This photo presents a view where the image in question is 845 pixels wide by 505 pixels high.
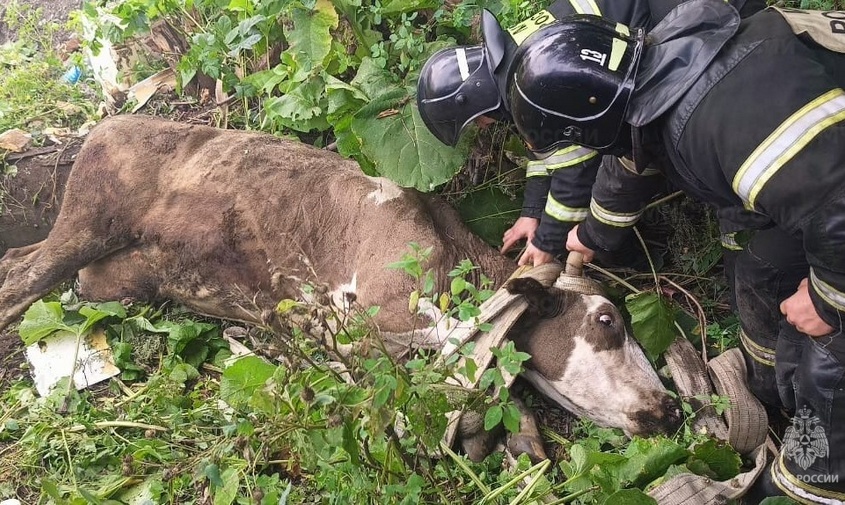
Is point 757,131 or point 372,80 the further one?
point 372,80

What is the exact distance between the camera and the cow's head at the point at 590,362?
2.88 meters

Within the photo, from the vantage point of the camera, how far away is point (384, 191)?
3793mm

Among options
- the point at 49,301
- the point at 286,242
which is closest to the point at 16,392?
the point at 49,301

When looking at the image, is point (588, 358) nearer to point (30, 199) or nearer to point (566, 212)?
point (566, 212)

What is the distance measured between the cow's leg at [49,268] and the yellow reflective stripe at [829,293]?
3.69 metres

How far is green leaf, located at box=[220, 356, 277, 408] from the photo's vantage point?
290 cm

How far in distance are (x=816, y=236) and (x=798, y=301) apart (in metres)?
0.49

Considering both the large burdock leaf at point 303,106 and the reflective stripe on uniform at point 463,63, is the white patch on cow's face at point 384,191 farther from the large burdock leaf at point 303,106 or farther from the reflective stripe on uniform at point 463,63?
the reflective stripe on uniform at point 463,63

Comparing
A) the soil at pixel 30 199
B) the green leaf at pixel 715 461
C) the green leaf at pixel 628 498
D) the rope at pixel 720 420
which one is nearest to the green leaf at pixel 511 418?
the green leaf at pixel 628 498

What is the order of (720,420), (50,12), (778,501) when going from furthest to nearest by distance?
(50,12) < (720,420) < (778,501)

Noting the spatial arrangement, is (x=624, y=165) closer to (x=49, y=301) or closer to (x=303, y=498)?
(x=303, y=498)

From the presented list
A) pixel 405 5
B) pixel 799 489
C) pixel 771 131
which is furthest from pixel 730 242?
pixel 405 5

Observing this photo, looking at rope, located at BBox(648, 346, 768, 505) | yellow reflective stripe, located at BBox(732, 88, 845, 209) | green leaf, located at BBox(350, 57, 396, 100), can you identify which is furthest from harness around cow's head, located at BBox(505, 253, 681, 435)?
green leaf, located at BBox(350, 57, 396, 100)

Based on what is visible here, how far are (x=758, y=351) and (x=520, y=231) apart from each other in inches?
50.9
